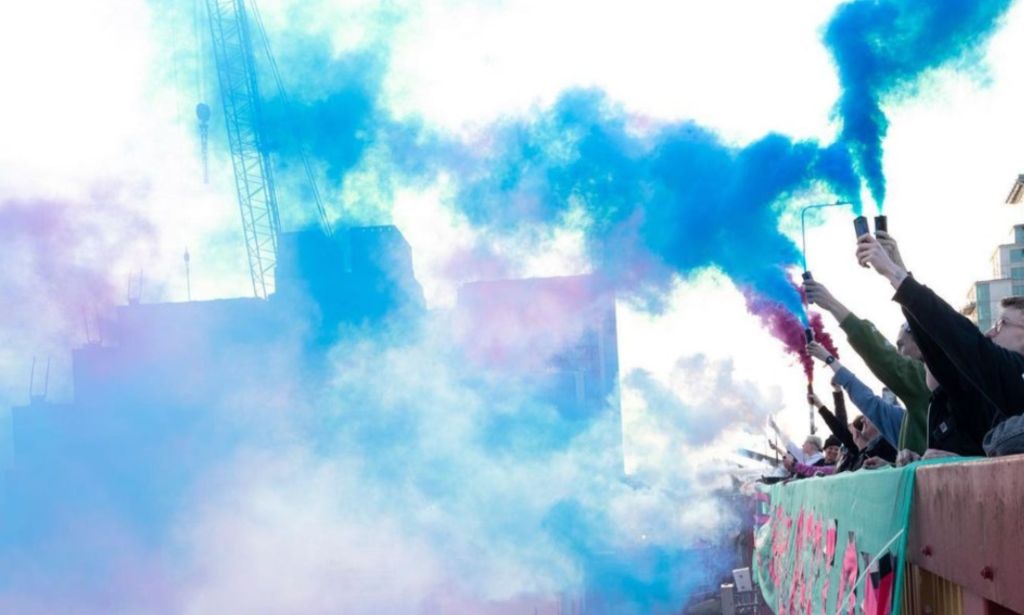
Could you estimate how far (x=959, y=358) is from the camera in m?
3.97

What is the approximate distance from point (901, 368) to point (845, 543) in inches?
43.8

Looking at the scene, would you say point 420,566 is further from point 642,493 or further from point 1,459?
point 1,459

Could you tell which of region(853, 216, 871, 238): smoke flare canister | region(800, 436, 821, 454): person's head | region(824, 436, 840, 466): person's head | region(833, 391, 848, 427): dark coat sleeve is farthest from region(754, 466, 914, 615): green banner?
region(800, 436, 821, 454): person's head

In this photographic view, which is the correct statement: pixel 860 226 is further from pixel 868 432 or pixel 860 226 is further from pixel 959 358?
pixel 868 432

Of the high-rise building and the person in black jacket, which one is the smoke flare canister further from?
the high-rise building

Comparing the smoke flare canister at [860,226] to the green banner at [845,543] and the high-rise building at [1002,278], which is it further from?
the high-rise building at [1002,278]

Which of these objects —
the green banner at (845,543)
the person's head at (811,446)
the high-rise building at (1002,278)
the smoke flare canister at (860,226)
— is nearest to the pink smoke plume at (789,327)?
the person's head at (811,446)

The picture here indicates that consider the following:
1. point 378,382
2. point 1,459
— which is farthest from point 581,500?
point 1,459

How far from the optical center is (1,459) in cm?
3469

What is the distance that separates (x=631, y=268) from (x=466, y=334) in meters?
12.3

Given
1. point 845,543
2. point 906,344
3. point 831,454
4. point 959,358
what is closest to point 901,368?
point 906,344

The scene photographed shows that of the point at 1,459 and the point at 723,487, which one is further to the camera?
the point at 1,459

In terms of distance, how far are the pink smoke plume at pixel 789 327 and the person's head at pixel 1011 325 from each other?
28.8ft

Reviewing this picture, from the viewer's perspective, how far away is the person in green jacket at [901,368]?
569 cm
